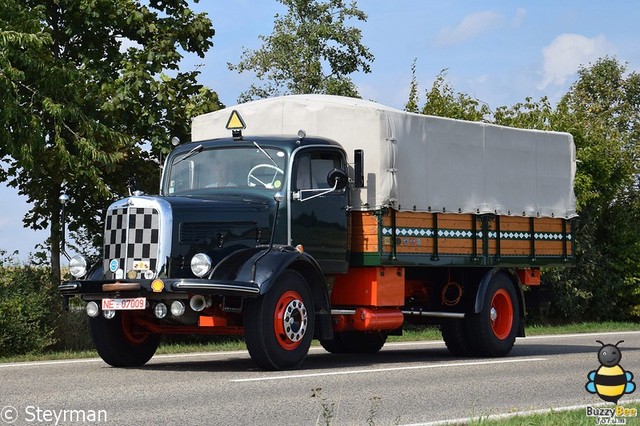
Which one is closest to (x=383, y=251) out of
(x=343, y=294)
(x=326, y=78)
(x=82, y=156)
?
(x=343, y=294)

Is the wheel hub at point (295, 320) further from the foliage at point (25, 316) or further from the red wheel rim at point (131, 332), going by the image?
the foliage at point (25, 316)

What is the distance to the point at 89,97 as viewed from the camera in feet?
72.7

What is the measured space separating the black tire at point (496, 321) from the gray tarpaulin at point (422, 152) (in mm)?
Result: 1148

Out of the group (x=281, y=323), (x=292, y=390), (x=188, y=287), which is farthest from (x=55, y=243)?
(x=292, y=390)

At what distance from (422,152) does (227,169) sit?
301cm

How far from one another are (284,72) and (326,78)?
2.07 m

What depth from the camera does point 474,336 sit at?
1736cm

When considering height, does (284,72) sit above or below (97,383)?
above

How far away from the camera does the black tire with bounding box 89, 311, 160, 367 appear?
14617 millimetres

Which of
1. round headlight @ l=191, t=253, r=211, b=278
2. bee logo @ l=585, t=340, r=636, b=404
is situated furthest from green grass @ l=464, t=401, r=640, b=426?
round headlight @ l=191, t=253, r=211, b=278

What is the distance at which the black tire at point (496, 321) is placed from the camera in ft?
56.9

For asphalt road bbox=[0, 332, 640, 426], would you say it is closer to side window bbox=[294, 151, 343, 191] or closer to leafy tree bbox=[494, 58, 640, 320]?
side window bbox=[294, 151, 343, 191]

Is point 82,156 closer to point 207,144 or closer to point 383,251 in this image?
point 207,144
